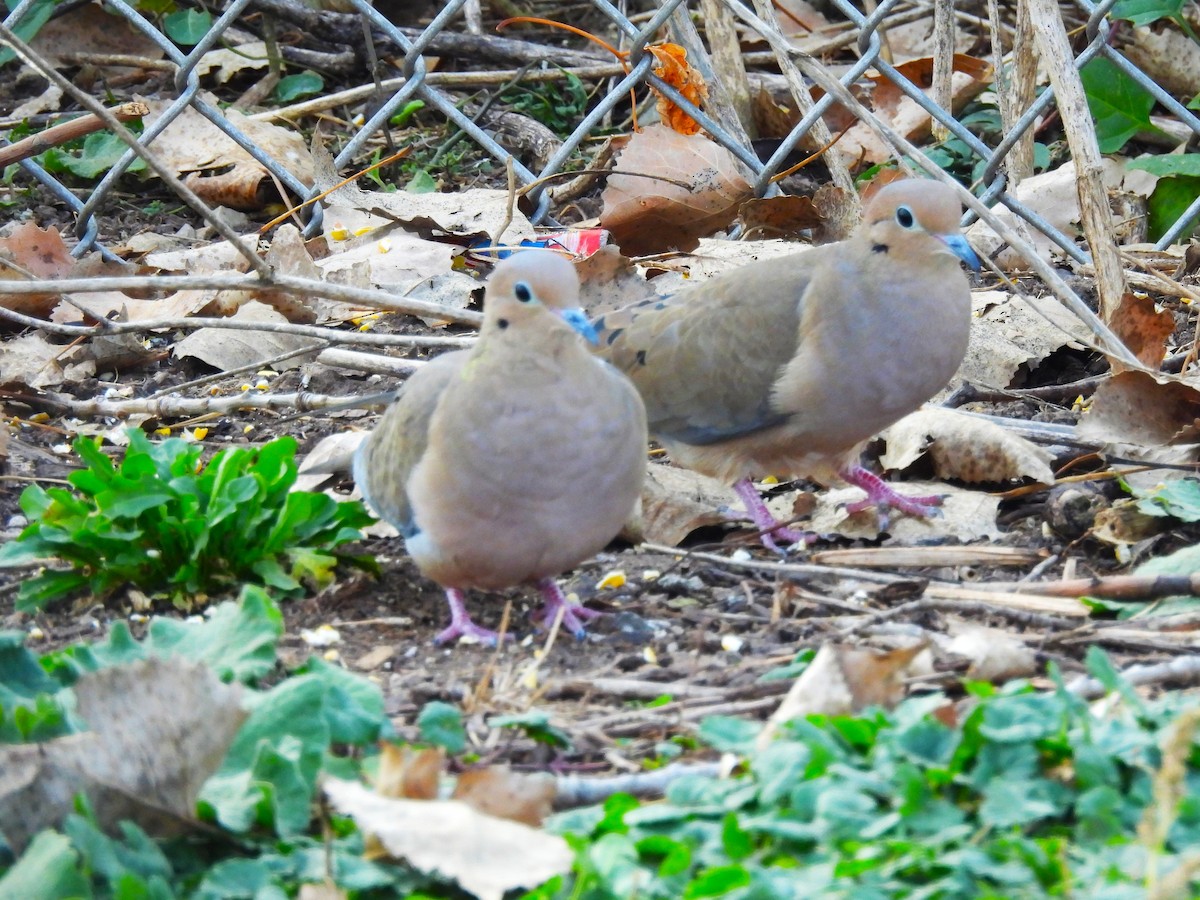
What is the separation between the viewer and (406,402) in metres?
3.39

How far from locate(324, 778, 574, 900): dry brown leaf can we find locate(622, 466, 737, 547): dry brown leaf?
165cm

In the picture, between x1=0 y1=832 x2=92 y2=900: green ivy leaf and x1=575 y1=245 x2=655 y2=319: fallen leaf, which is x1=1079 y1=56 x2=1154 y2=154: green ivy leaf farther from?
x1=0 y1=832 x2=92 y2=900: green ivy leaf

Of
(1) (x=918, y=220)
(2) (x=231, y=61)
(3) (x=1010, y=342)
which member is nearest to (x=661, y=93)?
(3) (x=1010, y=342)

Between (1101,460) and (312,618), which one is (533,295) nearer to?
(312,618)

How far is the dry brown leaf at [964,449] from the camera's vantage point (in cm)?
390

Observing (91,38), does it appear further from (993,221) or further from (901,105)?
(993,221)

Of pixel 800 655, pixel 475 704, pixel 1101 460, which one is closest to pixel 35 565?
pixel 475 704

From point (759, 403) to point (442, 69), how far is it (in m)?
3.44

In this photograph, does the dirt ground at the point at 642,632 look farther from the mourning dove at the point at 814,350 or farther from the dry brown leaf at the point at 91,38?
the dry brown leaf at the point at 91,38

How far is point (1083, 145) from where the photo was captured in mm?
4457

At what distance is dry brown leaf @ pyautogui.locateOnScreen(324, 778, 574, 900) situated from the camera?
203 centimetres

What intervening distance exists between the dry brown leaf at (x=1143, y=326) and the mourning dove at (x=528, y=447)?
6.24ft

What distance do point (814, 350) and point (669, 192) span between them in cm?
159

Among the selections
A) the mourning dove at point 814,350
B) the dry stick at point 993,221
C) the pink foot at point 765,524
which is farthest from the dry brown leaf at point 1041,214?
the pink foot at point 765,524
